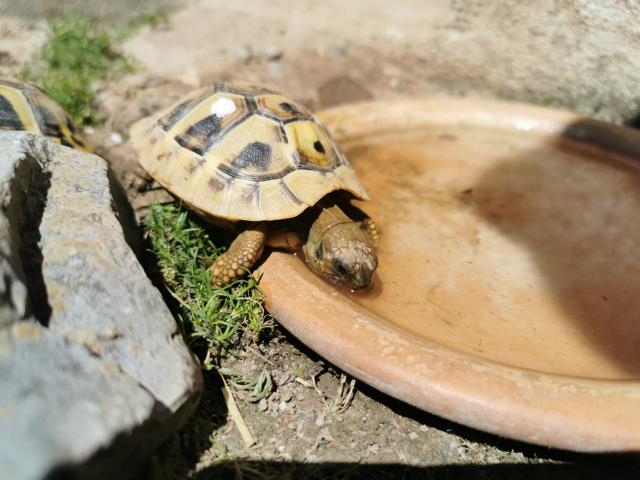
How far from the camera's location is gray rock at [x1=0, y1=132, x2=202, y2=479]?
1604 mm

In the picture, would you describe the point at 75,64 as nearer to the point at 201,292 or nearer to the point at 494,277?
the point at 201,292

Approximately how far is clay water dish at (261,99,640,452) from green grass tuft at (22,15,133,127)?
1.98m

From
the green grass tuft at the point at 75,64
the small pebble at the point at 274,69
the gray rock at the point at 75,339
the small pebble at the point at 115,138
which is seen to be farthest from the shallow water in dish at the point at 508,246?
the green grass tuft at the point at 75,64

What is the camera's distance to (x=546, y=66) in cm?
479

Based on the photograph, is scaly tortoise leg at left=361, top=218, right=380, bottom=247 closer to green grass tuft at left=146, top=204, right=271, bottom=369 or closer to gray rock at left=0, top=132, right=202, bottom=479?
green grass tuft at left=146, top=204, right=271, bottom=369

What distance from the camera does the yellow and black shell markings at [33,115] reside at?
3250 mm

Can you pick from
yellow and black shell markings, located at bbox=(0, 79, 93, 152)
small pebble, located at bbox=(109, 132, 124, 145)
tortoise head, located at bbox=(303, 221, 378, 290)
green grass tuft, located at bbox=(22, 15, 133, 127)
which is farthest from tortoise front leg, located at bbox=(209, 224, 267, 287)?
green grass tuft, located at bbox=(22, 15, 133, 127)

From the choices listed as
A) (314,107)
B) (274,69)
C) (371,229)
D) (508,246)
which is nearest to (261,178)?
(371,229)

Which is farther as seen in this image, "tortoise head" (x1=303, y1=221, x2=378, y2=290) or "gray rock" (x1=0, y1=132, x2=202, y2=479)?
"tortoise head" (x1=303, y1=221, x2=378, y2=290)

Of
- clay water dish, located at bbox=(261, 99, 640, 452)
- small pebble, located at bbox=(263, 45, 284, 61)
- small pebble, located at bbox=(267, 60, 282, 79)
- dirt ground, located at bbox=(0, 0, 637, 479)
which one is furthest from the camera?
small pebble, located at bbox=(263, 45, 284, 61)

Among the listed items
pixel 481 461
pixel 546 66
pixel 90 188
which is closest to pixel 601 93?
pixel 546 66

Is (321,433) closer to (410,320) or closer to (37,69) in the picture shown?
(410,320)

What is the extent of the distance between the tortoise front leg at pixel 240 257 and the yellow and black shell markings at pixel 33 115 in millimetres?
1358

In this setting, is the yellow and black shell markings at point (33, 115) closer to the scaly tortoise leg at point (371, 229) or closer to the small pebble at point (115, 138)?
the small pebble at point (115, 138)
